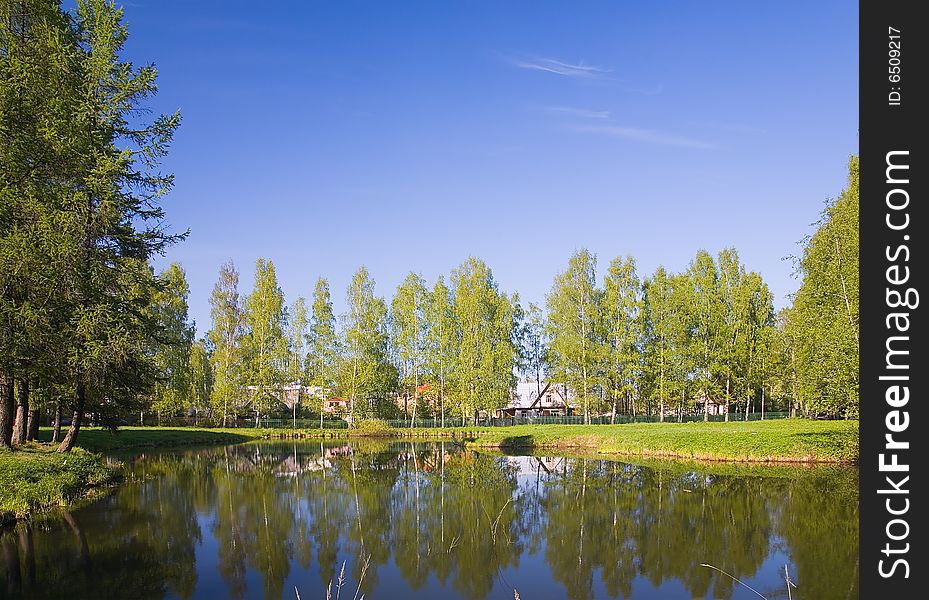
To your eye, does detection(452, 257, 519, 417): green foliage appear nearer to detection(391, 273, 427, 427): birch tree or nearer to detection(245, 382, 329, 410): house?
detection(391, 273, 427, 427): birch tree

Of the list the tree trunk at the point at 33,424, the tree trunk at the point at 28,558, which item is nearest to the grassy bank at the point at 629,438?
the tree trunk at the point at 33,424

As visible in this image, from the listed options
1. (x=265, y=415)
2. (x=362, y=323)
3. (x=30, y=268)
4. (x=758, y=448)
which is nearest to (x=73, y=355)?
(x=30, y=268)

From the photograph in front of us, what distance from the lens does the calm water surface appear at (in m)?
11.3

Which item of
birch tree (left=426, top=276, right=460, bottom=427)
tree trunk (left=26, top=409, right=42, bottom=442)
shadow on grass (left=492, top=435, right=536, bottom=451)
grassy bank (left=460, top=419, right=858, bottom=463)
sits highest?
birch tree (left=426, top=276, right=460, bottom=427)

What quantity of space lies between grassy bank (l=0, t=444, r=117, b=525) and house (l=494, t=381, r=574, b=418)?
6093cm

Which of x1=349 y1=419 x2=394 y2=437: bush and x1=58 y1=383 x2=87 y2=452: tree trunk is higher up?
x1=58 y1=383 x2=87 y2=452: tree trunk

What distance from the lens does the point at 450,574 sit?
471 inches

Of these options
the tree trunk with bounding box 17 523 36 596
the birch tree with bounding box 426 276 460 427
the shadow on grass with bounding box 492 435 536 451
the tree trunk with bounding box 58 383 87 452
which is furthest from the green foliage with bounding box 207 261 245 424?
the tree trunk with bounding box 17 523 36 596

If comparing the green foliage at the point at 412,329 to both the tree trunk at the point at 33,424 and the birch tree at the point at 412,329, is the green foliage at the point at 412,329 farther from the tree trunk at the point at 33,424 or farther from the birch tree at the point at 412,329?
the tree trunk at the point at 33,424

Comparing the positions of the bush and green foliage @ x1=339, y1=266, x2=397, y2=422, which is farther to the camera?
green foliage @ x1=339, y1=266, x2=397, y2=422

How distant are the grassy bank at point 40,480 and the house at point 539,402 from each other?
60.9 metres

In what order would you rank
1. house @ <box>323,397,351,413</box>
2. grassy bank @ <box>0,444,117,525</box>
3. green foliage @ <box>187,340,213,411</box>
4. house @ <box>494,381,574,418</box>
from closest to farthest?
grassy bank @ <box>0,444,117,525</box>, green foliage @ <box>187,340,213,411</box>, house @ <box>323,397,351,413</box>, house @ <box>494,381,574,418</box>

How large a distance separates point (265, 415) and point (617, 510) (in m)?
57.8

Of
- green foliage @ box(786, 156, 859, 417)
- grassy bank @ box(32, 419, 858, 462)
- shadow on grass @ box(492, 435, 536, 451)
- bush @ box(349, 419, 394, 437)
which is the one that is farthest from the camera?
bush @ box(349, 419, 394, 437)
